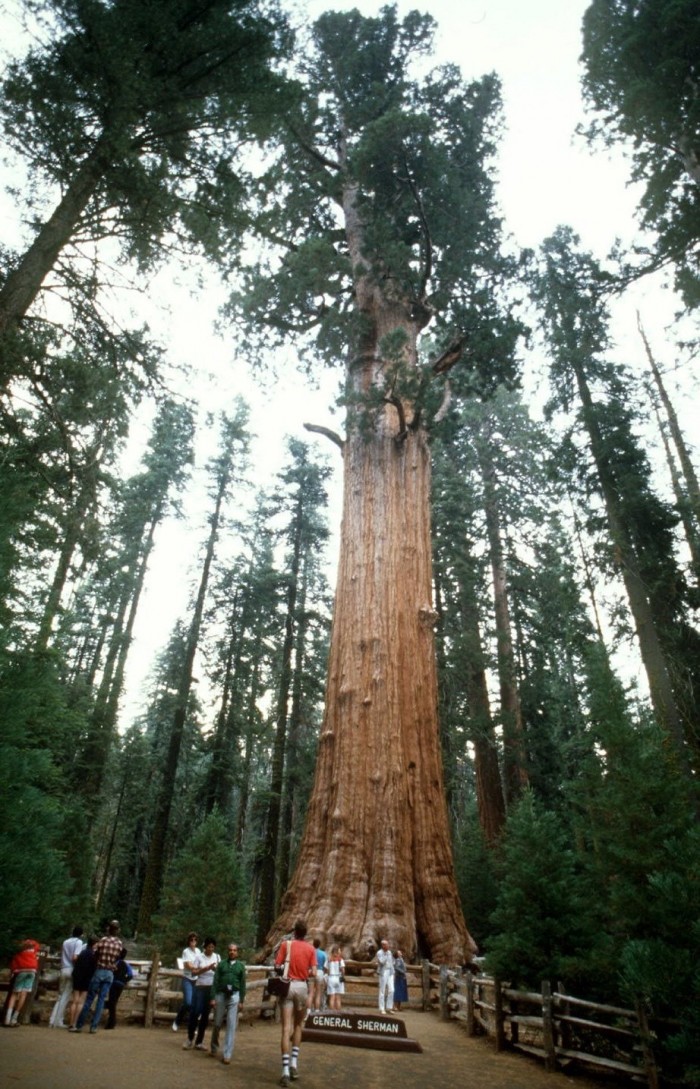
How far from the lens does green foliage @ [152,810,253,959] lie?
10250 mm

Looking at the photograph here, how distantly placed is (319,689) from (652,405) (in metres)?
13.0

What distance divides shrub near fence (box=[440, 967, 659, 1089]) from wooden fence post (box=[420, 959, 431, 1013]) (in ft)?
0.87

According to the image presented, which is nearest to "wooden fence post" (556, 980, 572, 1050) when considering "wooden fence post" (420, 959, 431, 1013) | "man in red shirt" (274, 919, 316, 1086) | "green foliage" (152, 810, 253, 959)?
"wooden fence post" (420, 959, 431, 1013)

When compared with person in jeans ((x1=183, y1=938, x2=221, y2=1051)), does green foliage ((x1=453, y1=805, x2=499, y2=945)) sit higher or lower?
higher

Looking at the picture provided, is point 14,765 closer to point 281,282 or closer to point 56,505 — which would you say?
point 56,505

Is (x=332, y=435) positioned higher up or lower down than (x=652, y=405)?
lower down

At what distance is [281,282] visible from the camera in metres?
13.9

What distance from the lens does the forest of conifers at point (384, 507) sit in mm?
6629

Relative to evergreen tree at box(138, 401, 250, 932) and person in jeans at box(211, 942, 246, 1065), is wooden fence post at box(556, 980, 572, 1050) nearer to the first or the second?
person in jeans at box(211, 942, 246, 1065)

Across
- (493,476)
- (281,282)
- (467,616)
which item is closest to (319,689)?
(467,616)

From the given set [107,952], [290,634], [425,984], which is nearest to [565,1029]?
[425,984]

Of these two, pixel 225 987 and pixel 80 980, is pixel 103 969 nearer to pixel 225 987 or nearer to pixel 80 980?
pixel 80 980

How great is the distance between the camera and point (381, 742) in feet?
31.4

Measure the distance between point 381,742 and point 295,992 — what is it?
4.26 m
